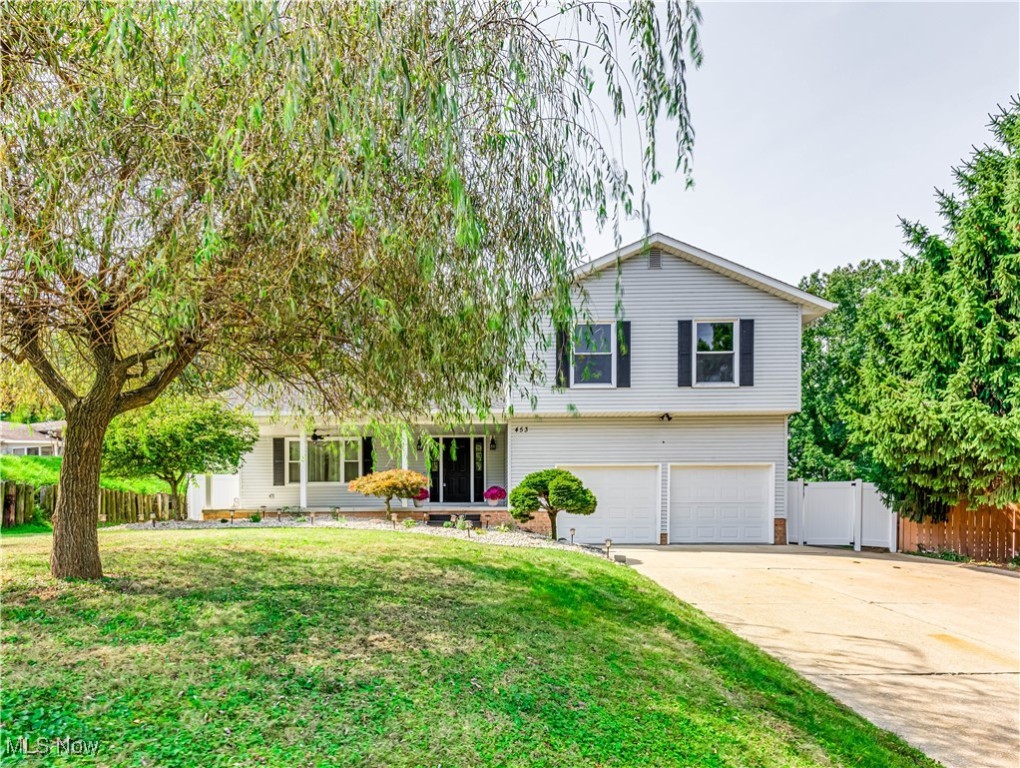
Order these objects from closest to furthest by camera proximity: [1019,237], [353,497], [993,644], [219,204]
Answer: [219,204]
[993,644]
[1019,237]
[353,497]

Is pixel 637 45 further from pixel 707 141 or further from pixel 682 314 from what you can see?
pixel 682 314

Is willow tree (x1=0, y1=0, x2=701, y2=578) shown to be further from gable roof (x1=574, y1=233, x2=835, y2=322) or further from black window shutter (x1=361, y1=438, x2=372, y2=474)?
black window shutter (x1=361, y1=438, x2=372, y2=474)

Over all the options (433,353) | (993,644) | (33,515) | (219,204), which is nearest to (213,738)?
(433,353)

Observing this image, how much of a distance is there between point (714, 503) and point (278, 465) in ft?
38.6

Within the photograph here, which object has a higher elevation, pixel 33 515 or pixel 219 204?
pixel 219 204

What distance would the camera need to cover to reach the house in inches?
574

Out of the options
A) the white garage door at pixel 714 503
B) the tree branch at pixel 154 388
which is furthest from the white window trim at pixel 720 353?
the tree branch at pixel 154 388

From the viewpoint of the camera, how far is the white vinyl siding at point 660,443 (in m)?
14.9

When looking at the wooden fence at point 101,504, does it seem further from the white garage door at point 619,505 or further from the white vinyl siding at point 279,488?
the white garage door at point 619,505

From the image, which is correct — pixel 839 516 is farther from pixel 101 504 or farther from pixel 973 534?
pixel 101 504

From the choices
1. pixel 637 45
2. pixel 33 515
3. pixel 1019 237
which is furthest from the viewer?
pixel 33 515

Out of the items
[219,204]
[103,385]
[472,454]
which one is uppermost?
[219,204]

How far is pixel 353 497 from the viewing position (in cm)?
1731

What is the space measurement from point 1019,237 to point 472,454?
1321 centimetres
